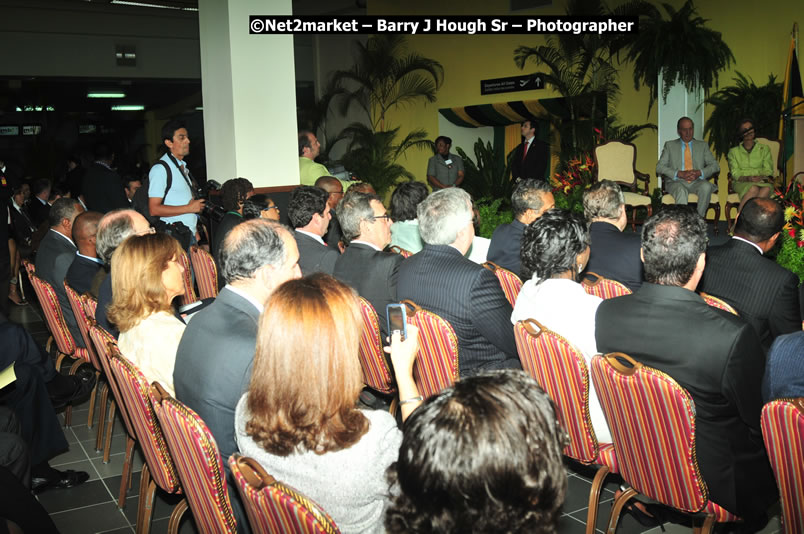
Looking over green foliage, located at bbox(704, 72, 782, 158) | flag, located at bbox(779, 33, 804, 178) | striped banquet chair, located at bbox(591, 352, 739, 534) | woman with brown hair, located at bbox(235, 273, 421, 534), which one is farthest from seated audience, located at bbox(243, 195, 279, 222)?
green foliage, located at bbox(704, 72, 782, 158)

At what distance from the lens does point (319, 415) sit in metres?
1.64

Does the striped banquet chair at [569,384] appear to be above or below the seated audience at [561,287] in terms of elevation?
below

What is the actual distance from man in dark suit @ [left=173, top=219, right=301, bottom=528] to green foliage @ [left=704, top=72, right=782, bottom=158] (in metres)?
8.54

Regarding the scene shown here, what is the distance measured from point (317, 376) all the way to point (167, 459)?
3.61ft

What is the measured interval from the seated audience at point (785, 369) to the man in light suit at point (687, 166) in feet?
24.1

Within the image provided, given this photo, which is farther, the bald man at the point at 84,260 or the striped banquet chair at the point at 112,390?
the bald man at the point at 84,260

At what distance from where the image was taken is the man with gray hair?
3.05 meters

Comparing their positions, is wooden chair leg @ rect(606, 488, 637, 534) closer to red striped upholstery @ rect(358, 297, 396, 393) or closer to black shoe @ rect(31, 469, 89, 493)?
red striped upholstery @ rect(358, 297, 396, 393)

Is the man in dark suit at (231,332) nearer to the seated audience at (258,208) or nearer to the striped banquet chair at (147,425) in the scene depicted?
the striped banquet chair at (147,425)

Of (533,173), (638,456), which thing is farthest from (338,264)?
(533,173)

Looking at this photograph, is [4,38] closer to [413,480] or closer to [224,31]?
[224,31]

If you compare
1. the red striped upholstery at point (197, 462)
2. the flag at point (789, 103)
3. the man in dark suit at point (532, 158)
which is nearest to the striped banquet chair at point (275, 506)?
the red striped upholstery at point (197, 462)

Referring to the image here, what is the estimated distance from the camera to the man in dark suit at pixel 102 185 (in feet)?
26.1

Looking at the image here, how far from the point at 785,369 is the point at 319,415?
56.4 inches
